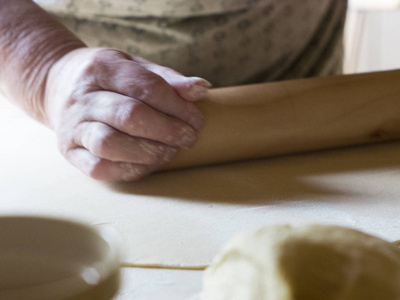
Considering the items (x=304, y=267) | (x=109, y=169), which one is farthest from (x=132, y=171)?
(x=304, y=267)

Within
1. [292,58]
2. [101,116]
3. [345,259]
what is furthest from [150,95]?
[292,58]

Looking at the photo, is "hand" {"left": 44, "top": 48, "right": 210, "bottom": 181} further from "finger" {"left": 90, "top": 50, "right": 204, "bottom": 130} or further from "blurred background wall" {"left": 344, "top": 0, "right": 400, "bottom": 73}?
"blurred background wall" {"left": 344, "top": 0, "right": 400, "bottom": 73}

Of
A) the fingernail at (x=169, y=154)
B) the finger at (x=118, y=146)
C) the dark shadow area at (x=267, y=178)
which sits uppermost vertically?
the finger at (x=118, y=146)

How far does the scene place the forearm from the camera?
2.91 feet

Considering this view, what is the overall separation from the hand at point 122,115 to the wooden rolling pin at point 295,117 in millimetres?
37

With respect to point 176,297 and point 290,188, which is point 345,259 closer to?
point 176,297

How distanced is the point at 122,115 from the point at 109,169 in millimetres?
81

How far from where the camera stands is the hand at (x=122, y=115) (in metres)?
0.72

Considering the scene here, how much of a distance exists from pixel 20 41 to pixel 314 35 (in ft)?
2.15

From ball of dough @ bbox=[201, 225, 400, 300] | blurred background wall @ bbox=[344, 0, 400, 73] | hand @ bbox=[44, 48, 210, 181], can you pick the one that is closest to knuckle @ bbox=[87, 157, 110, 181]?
hand @ bbox=[44, 48, 210, 181]

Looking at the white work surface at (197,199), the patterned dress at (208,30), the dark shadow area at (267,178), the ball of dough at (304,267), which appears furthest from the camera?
the patterned dress at (208,30)

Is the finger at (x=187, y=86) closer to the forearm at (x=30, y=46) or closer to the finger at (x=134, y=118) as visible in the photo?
the finger at (x=134, y=118)

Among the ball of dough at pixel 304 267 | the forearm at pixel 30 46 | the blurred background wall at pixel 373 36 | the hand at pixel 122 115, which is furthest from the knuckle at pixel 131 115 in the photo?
the blurred background wall at pixel 373 36

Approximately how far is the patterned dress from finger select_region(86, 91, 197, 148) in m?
0.36
